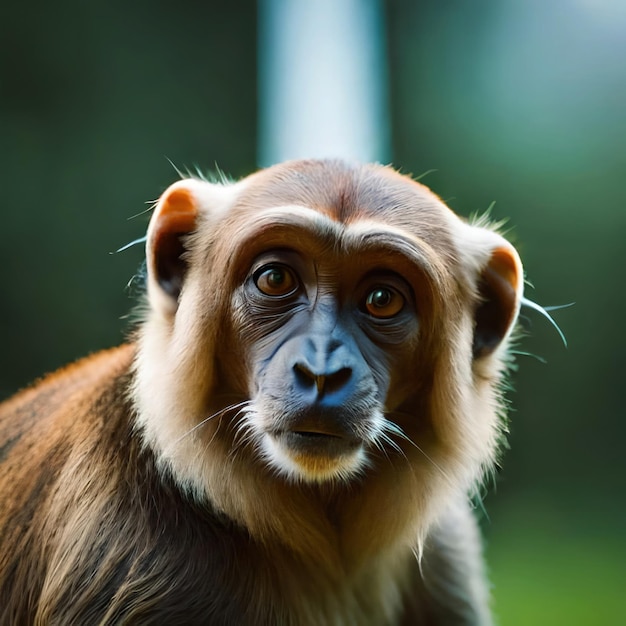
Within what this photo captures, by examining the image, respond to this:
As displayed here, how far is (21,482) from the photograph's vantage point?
278 cm

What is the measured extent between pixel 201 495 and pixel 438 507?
2.60 feet

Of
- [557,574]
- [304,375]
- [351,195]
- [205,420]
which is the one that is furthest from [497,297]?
[557,574]

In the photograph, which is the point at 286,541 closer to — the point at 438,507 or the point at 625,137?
the point at 438,507

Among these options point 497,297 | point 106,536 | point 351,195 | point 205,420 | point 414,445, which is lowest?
point 106,536

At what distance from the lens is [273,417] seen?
2.32m

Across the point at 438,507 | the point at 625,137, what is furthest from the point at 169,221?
the point at 625,137

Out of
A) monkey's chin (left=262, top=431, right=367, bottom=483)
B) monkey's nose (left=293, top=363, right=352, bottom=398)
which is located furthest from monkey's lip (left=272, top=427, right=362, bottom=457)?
monkey's nose (left=293, top=363, right=352, bottom=398)

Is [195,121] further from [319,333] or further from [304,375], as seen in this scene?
[304,375]

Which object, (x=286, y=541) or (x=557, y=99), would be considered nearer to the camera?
(x=286, y=541)

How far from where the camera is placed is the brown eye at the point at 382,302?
2.51 meters

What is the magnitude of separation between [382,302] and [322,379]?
0.41m

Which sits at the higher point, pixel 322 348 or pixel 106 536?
pixel 322 348

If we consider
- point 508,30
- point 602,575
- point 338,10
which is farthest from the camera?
point 602,575

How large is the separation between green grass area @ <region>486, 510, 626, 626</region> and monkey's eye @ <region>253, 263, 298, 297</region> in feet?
10.0
